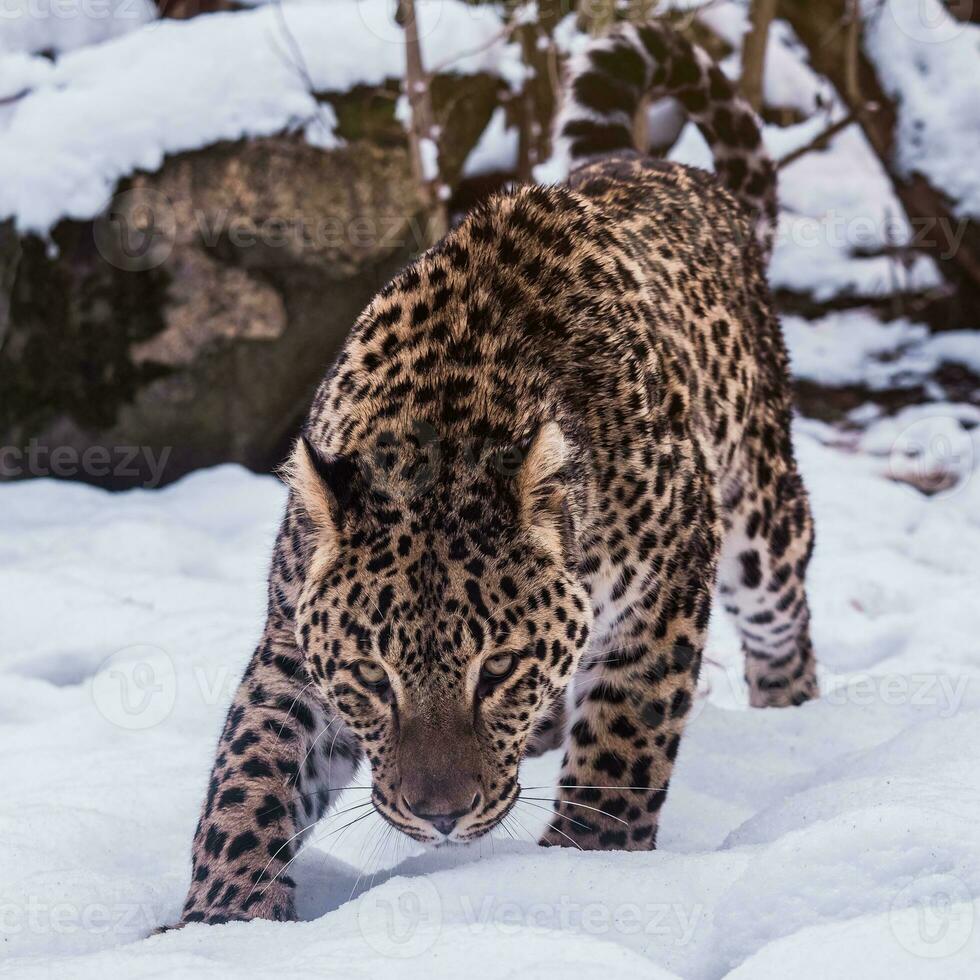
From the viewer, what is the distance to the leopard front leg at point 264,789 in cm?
362

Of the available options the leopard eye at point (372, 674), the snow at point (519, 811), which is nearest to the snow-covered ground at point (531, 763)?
the snow at point (519, 811)

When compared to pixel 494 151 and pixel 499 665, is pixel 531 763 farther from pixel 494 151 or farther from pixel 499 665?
pixel 494 151

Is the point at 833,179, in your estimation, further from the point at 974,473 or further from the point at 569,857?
the point at 569,857

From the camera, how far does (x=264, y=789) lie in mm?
3807

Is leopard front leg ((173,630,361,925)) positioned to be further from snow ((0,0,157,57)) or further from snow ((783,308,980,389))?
snow ((783,308,980,389))

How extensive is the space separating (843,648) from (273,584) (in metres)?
3.21

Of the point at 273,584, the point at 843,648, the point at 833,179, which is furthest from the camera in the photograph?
the point at 833,179

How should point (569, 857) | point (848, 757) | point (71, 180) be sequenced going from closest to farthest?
1. point (569, 857)
2. point (848, 757)
3. point (71, 180)

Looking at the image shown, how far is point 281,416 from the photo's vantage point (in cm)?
848

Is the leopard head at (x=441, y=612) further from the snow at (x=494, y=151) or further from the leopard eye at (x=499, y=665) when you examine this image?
the snow at (x=494, y=151)

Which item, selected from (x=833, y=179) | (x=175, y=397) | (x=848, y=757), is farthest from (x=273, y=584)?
(x=833, y=179)

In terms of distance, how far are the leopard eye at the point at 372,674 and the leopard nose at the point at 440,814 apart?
28 cm

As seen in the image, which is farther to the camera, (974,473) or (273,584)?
(974,473)

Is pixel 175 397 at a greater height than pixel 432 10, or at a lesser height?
lesser
